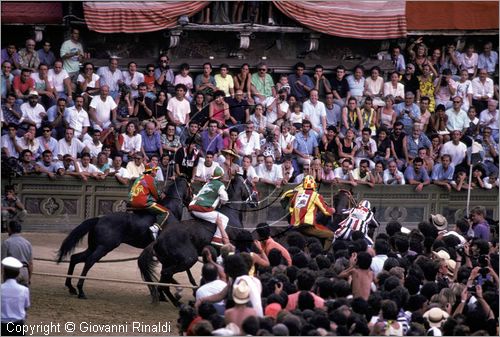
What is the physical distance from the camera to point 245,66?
3111cm

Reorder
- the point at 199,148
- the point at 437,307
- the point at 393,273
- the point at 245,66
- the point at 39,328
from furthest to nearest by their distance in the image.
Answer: the point at 245,66, the point at 199,148, the point at 39,328, the point at 393,273, the point at 437,307

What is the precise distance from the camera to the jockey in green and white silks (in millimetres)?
25031

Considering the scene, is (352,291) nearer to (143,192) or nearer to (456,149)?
(143,192)

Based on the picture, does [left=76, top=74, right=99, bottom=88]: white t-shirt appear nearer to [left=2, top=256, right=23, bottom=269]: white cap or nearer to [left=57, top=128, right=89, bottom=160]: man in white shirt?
[left=57, top=128, right=89, bottom=160]: man in white shirt

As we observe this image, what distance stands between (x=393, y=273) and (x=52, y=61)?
1223 cm

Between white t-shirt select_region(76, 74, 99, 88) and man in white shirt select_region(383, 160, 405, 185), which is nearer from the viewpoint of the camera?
white t-shirt select_region(76, 74, 99, 88)

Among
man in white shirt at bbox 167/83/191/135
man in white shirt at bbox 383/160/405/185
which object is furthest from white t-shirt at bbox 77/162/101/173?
man in white shirt at bbox 383/160/405/185

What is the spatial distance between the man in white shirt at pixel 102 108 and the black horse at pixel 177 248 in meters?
5.22

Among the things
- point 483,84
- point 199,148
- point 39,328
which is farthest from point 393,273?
point 483,84

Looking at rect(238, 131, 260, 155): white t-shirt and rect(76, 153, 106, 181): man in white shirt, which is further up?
rect(238, 131, 260, 155): white t-shirt

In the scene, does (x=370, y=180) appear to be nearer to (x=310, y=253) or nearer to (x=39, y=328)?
(x=310, y=253)

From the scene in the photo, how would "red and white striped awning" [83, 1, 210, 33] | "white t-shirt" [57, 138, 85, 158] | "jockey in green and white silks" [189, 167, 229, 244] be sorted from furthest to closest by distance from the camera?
"red and white striped awning" [83, 1, 210, 33]
"white t-shirt" [57, 138, 85, 158]
"jockey in green and white silks" [189, 167, 229, 244]

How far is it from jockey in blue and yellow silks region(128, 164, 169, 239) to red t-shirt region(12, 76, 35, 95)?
185 inches

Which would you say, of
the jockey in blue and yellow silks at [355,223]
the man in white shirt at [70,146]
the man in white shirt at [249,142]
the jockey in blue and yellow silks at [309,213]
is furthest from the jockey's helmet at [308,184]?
the man in white shirt at [70,146]
